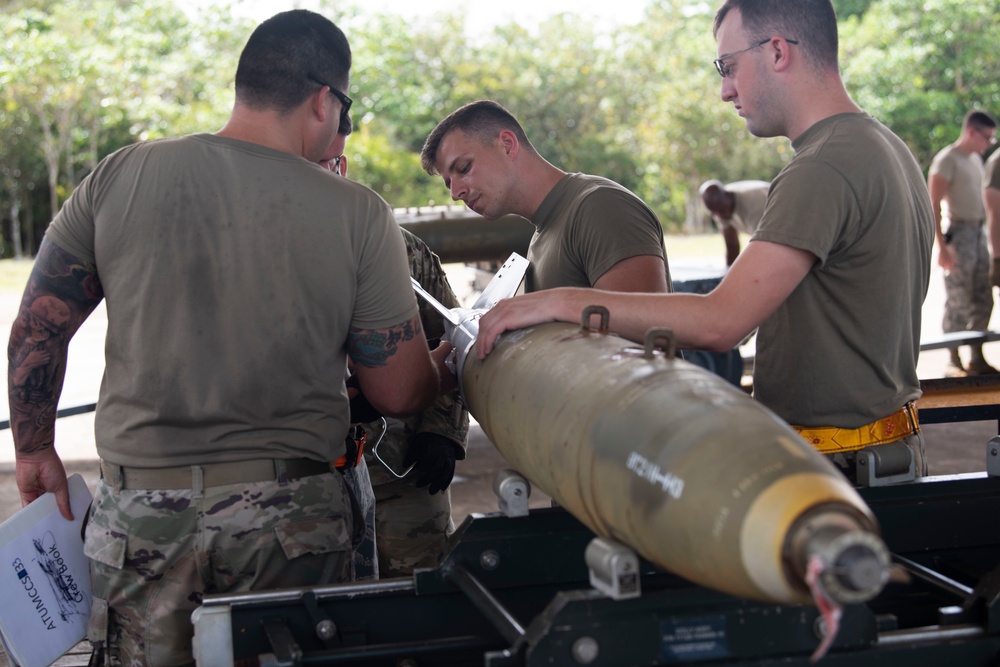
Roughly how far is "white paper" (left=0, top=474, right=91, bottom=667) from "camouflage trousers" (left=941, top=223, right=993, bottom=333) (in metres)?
7.09

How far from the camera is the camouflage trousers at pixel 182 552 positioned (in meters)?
2.19

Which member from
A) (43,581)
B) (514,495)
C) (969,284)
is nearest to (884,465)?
(514,495)

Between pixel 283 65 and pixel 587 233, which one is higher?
pixel 283 65

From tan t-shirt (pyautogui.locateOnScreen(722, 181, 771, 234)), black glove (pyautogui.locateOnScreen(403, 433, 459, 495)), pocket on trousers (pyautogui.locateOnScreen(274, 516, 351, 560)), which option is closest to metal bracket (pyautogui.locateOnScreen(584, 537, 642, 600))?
pocket on trousers (pyautogui.locateOnScreen(274, 516, 351, 560))

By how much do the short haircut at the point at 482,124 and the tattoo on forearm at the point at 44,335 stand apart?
1202 millimetres

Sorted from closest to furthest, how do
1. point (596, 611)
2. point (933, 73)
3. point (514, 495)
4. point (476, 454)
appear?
point (596, 611)
point (514, 495)
point (476, 454)
point (933, 73)

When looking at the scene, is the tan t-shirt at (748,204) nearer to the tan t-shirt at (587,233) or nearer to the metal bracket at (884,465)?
the tan t-shirt at (587,233)

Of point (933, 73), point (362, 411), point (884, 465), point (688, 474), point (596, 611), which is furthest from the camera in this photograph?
point (933, 73)

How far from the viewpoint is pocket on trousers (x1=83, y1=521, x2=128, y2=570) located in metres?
2.20

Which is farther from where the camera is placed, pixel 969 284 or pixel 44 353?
pixel 969 284

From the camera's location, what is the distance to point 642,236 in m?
2.72

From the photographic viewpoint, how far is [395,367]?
2.35m

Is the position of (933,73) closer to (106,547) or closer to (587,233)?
(587,233)

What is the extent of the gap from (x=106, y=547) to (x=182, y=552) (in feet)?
0.52
